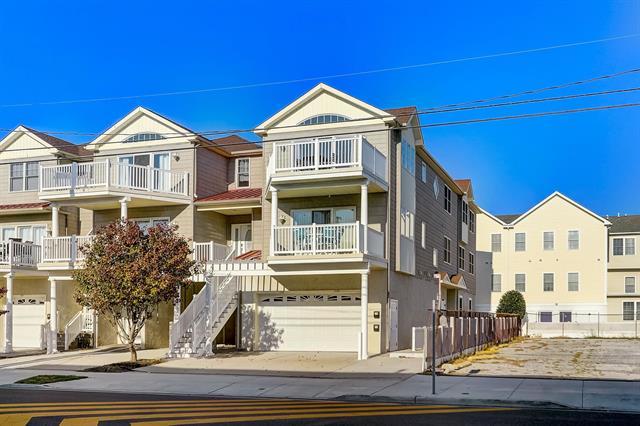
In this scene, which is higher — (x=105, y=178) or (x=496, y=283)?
(x=105, y=178)

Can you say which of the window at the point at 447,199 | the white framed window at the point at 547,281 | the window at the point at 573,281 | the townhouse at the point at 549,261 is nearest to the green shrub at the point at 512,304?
the townhouse at the point at 549,261

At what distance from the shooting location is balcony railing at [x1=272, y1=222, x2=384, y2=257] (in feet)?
82.8

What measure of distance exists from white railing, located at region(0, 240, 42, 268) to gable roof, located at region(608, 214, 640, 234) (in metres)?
45.3

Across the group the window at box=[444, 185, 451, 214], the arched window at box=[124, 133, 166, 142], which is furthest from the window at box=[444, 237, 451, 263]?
the arched window at box=[124, 133, 166, 142]

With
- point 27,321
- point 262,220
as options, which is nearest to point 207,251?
point 262,220

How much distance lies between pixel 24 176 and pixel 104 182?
7.16 m

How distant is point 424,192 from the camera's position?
33.2 meters

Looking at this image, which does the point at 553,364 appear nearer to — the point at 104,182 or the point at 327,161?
the point at 327,161

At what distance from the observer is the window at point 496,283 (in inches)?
2274

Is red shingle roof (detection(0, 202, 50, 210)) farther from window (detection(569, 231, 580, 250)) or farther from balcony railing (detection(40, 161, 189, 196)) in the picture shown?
window (detection(569, 231, 580, 250))

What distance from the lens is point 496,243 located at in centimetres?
5850

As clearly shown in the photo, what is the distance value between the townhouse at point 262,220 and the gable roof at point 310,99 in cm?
5

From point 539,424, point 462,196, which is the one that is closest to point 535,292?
point 462,196

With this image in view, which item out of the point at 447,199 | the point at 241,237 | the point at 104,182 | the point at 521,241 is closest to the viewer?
the point at 104,182
